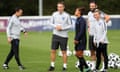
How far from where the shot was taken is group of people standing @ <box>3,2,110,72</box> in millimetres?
14820

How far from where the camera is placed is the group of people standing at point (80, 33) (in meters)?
14.8

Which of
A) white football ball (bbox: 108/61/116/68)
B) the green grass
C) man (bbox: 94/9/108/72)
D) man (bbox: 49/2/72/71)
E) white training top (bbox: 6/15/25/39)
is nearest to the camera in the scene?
man (bbox: 94/9/108/72)

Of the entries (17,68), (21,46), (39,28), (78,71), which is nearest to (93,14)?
(78,71)

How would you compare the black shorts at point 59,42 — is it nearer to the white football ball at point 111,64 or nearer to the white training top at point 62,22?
the white training top at point 62,22

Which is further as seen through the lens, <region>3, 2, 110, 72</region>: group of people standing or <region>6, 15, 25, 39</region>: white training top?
<region>6, 15, 25, 39</region>: white training top

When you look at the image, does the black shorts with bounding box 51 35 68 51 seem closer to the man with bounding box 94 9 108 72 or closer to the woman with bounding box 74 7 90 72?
the woman with bounding box 74 7 90 72

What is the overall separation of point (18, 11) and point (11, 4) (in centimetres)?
3953

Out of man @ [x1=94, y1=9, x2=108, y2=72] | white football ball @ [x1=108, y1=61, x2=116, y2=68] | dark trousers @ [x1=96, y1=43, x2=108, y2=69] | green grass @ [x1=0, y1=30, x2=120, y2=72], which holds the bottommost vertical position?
green grass @ [x1=0, y1=30, x2=120, y2=72]

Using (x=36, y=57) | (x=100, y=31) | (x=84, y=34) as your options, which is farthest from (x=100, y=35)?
(x=36, y=57)

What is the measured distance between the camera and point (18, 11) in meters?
16.2

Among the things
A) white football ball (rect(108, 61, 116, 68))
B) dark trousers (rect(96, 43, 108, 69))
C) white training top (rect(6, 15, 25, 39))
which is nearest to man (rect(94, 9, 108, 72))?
dark trousers (rect(96, 43, 108, 69))

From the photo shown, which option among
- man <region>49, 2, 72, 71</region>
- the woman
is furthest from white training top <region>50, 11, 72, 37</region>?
the woman

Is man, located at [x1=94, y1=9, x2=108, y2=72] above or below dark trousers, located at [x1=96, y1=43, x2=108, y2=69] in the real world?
above

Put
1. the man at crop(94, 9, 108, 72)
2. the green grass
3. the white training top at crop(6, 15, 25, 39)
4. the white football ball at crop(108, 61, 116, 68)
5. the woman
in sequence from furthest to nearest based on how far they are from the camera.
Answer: the green grass, the white football ball at crop(108, 61, 116, 68), the white training top at crop(6, 15, 25, 39), the woman, the man at crop(94, 9, 108, 72)
